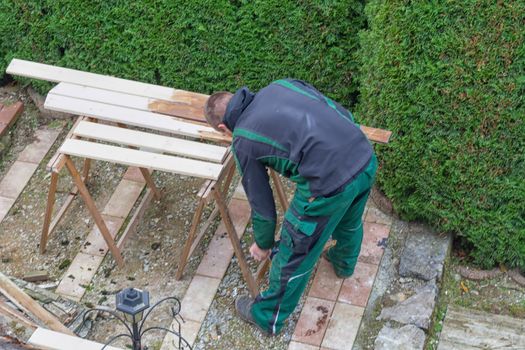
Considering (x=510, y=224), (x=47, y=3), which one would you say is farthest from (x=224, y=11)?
(x=510, y=224)

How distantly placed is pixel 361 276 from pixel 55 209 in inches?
94.3

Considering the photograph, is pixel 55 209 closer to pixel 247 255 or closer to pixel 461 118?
pixel 247 255

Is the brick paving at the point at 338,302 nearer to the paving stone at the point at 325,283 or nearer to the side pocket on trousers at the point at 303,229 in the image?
the paving stone at the point at 325,283

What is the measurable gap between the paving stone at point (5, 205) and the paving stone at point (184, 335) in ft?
5.91

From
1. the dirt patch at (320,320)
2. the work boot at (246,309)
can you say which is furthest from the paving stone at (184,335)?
the dirt patch at (320,320)

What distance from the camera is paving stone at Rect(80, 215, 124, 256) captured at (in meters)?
6.09

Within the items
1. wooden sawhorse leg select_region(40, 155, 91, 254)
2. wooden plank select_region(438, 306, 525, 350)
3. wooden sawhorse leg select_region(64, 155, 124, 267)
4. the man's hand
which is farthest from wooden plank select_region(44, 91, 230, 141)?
wooden plank select_region(438, 306, 525, 350)

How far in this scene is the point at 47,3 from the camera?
22.1ft

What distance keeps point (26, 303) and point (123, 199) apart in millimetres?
1639

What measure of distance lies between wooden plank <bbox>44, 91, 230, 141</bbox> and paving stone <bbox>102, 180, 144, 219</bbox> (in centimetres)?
97

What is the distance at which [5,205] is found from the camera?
21.3ft

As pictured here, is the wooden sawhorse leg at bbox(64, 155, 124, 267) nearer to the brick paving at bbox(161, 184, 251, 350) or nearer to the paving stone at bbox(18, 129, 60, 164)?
the brick paving at bbox(161, 184, 251, 350)

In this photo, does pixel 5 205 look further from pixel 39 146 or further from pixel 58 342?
pixel 58 342

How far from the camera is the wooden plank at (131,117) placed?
545cm
